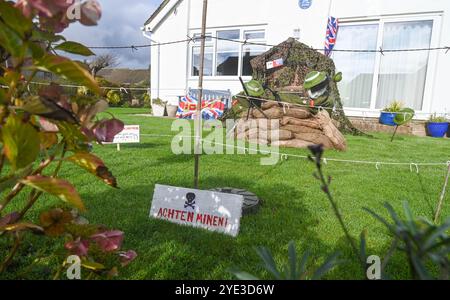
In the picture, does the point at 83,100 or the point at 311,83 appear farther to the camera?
the point at 311,83

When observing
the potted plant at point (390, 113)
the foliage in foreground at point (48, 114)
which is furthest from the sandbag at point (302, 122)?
the foliage in foreground at point (48, 114)

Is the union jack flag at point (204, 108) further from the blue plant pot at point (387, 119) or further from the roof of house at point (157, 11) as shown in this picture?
the blue plant pot at point (387, 119)

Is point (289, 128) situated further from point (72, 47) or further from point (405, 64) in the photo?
point (72, 47)

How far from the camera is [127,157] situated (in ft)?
15.3

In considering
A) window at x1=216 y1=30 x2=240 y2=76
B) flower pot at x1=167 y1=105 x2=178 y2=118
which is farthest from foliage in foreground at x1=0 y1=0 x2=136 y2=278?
flower pot at x1=167 y1=105 x2=178 y2=118

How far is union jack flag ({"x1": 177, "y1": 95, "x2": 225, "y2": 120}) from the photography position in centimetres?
1069

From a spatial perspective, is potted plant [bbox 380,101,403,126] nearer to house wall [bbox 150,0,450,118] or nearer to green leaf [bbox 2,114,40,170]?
house wall [bbox 150,0,450,118]

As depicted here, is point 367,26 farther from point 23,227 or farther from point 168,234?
point 23,227

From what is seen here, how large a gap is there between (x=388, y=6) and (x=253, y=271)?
9.87m

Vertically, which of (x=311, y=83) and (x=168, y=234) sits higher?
(x=311, y=83)

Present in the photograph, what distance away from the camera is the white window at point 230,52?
36.1 ft

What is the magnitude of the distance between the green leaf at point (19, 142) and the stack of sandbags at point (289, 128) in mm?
5526
